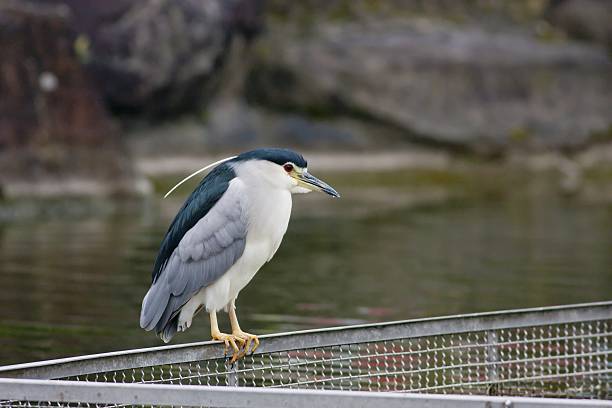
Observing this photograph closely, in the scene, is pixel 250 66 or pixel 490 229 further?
pixel 250 66

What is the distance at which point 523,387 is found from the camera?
5941mm

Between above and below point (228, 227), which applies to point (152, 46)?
above

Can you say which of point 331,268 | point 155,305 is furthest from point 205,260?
point 331,268

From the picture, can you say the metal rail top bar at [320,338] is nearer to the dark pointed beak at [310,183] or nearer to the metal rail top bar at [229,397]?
the metal rail top bar at [229,397]

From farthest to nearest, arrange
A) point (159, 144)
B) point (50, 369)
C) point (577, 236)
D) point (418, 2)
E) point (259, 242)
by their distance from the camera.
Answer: point (418, 2)
point (159, 144)
point (577, 236)
point (259, 242)
point (50, 369)

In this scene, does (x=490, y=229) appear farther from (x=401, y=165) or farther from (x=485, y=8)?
(x=485, y=8)

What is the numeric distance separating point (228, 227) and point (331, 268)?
6.62m

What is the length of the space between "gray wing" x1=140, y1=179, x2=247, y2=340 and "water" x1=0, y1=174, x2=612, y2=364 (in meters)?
2.08

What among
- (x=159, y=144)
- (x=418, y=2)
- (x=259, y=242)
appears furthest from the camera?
(x=418, y=2)

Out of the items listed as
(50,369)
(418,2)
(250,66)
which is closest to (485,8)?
(418,2)

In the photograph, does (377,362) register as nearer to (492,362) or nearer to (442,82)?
(492,362)

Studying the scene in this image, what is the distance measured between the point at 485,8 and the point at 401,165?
4.61 meters

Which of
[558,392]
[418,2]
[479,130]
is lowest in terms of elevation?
[558,392]

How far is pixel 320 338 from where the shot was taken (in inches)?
193
